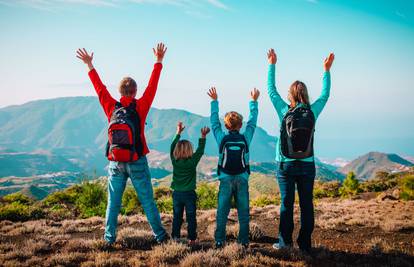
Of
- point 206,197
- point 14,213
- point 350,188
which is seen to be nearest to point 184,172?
point 14,213

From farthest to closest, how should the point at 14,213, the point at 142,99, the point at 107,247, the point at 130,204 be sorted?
the point at 130,204 < the point at 14,213 < the point at 107,247 < the point at 142,99

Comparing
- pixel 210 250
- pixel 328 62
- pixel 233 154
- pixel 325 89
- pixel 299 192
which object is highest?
pixel 328 62

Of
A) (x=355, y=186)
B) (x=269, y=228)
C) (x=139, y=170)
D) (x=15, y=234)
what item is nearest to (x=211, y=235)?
(x=269, y=228)

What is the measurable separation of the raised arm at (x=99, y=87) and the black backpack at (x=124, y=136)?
0.84 ft

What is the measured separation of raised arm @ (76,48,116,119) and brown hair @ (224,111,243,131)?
2.15 meters

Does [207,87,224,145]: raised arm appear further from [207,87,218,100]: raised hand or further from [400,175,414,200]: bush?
[400,175,414,200]: bush

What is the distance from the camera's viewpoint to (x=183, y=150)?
6.64 metres

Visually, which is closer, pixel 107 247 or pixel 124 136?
pixel 124 136

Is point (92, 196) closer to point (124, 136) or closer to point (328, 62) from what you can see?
point (124, 136)

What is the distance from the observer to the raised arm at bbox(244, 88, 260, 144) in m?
6.10

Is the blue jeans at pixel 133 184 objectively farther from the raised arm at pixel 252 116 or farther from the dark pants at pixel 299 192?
the dark pants at pixel 299 192

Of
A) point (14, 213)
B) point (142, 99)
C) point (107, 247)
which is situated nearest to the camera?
point (142, 99)

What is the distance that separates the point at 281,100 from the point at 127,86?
2839 millimetres

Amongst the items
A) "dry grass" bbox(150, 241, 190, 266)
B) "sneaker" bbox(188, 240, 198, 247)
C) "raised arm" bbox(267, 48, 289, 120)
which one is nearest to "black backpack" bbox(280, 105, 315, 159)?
"raised arm" bbox(267, 48, 289, 120)
